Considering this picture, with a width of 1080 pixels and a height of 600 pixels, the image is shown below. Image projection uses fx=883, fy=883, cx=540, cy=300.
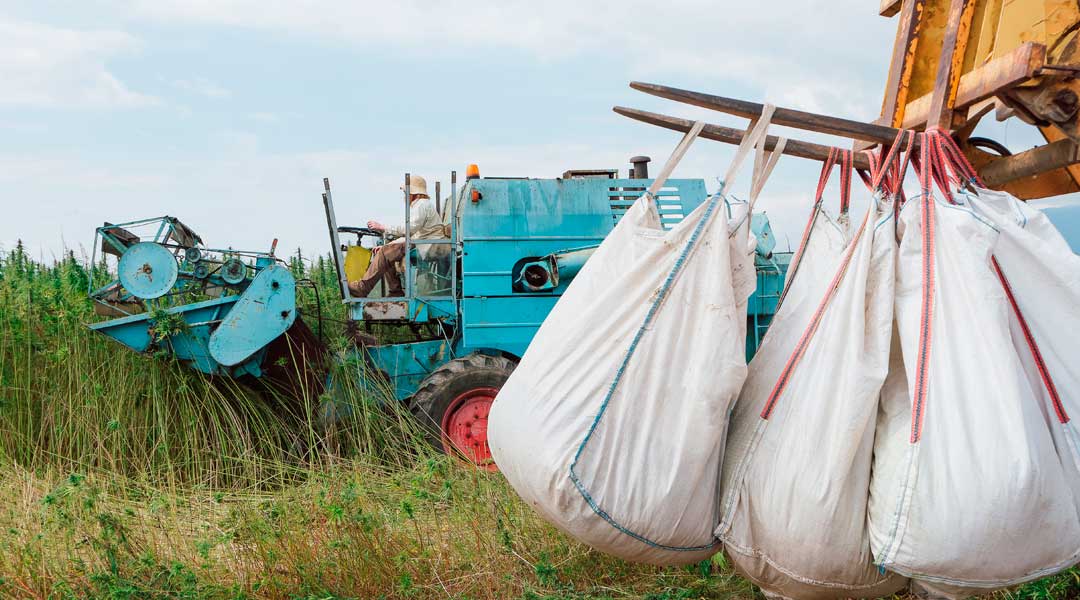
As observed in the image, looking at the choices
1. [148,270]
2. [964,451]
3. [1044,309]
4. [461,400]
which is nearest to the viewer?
[964,451]

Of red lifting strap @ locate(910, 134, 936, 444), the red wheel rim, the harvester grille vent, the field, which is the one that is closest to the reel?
the field

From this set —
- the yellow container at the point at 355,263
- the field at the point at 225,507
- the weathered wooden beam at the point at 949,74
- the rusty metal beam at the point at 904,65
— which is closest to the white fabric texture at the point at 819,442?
the weathered wooden beam at the point at 949,74

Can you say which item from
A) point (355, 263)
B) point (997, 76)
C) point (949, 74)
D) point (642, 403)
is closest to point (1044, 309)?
point (997, 76)

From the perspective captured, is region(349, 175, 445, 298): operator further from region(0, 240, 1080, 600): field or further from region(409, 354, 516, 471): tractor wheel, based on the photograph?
region(409, 354, 516, 471): tractor wheel

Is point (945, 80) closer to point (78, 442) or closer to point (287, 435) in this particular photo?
point (287, 435)

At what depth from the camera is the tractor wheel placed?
6.50 meters

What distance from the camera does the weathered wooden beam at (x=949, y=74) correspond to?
274 centimetres

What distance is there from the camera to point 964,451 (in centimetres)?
200

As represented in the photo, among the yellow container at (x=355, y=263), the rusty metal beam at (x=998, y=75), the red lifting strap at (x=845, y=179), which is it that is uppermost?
the rusty metal beam at (x=998, y=75)

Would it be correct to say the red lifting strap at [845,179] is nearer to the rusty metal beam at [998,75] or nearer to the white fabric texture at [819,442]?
the white fabric texture at [819,442]

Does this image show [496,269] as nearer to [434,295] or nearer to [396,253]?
[434,295]

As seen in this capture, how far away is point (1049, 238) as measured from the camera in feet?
7.86

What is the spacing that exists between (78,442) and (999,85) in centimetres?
578

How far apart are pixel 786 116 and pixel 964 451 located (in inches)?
39.5
